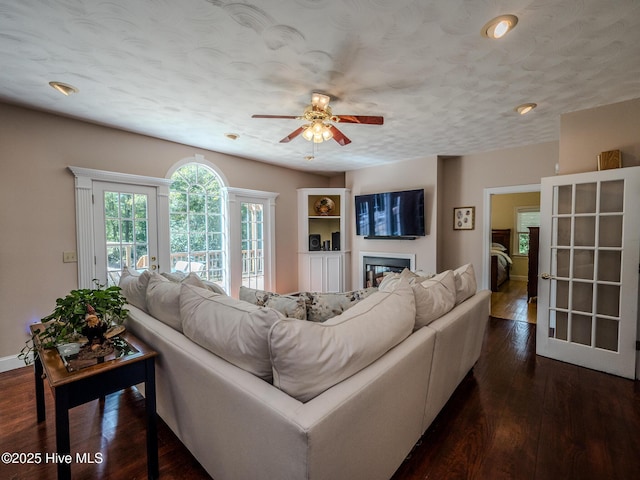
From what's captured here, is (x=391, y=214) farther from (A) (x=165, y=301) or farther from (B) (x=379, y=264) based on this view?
(A) (x=165, y=301)

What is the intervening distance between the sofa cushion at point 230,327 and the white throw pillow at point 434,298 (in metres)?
0.95

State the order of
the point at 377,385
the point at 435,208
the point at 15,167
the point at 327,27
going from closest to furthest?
the point at 377,385 < the point at 327,27 < the point at 15,167 < the point at 435,208

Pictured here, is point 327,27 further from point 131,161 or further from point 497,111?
point 131,161

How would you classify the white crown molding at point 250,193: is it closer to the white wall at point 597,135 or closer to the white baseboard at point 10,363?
the white baseboard at point 10,363

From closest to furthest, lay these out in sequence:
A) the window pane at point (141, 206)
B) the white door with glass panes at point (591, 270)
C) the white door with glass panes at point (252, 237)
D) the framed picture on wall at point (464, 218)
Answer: the white door with glass panes at point (591, 270)
the window pane at point (141, 206)
the framed picture on wall at point (464, 218)
the white door with glass panes at point (252, 237)

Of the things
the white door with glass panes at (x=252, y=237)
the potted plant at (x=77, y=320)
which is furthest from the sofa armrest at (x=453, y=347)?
the white door with glass panes at (x=252, y=237)

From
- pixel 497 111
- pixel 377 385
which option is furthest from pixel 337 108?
pixel 377 385

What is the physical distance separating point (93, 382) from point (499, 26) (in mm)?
2824

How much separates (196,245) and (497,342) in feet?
13.7

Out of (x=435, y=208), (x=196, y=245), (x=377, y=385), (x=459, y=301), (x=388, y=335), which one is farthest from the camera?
(x=435, y=208)

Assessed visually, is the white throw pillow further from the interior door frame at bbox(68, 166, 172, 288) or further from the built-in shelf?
the interior door frame at bbox(68, 166, 172, 288)

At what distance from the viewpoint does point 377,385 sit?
3.77 ft

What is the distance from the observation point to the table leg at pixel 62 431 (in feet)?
3.84

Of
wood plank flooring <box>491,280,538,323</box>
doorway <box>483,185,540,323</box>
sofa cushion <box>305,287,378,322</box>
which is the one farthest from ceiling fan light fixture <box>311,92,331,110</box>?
Answer: doorway <box>483,185,540,323</box>
